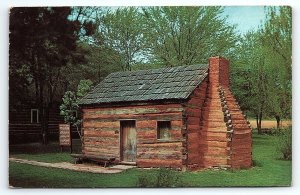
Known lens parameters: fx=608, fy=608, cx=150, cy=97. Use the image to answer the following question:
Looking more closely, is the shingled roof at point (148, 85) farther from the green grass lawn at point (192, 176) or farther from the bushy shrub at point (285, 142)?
the bushy shrub at point (285, 142)

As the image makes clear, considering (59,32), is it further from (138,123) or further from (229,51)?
(229,51)

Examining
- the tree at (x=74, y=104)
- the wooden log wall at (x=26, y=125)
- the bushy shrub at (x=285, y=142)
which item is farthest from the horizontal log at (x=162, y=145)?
the bushy shrub at (x=285, y=142)

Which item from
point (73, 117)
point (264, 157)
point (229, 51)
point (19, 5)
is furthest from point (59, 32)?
point (264, 157)

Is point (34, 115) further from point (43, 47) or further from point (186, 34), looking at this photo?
point (186, 34)

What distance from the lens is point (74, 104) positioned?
25.5 ft

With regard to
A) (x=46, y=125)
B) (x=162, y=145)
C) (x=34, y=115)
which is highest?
(x=34, y=115)

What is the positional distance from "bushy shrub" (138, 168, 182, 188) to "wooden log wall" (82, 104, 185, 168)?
0.13 m

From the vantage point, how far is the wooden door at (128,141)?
7750mm

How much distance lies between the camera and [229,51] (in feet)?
25.1

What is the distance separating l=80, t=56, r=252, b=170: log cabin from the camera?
24.9ft

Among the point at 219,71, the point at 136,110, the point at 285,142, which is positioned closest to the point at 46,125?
the point at 136,110

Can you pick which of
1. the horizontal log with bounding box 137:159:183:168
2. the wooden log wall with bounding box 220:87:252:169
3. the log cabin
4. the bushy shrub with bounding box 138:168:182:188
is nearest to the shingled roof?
the log cabin

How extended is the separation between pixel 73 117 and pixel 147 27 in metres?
1.49

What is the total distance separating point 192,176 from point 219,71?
136 centimetres
